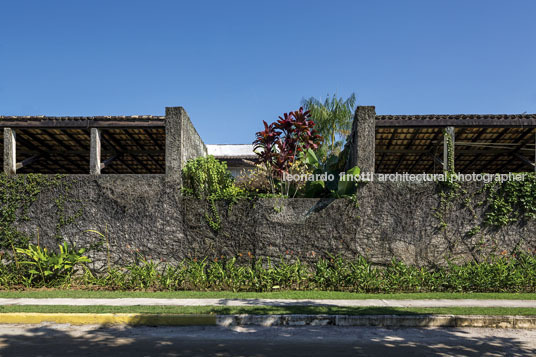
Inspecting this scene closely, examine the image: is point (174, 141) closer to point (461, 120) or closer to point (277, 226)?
point (277, 226)

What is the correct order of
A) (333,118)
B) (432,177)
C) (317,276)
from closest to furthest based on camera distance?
(317,276)
(432,177)
(333,118)

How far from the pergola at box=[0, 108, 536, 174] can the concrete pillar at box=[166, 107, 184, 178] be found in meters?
0.30

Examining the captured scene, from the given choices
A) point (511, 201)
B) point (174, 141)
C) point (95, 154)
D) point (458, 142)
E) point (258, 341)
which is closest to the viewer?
point (258, 341)

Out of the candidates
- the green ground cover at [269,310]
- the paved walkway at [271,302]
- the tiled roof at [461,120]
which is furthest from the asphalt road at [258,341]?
the tiled roof at [461,120]

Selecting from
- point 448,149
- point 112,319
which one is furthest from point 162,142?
point 448,149

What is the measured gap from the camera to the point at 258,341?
17.5 ft

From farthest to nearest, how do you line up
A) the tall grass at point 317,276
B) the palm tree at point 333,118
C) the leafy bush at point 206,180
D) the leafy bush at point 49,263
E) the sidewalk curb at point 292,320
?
the palm tree at point 333,118
the leafy bush at point 206,180
the leafy bush at point 49,263
the tall grass at point 317,276
the sidewalk curb at point 292,320

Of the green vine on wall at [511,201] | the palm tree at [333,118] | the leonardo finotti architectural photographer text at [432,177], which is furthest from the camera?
the palm tree at [333,118]

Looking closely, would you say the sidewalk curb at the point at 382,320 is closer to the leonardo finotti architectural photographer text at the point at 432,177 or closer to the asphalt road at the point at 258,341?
the asphalt road at the point at 258,341

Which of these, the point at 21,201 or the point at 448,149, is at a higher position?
the point at 448,149

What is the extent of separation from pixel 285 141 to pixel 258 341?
6103 millimetres

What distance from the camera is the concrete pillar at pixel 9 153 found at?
1026cm

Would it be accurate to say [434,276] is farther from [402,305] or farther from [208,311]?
[208,311]

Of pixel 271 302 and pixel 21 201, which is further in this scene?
pixel 21 201
